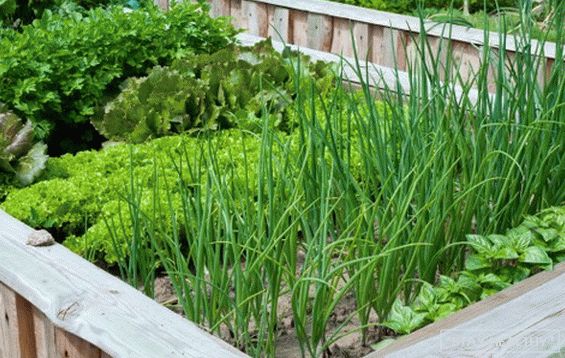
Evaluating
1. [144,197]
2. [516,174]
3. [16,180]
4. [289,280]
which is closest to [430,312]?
[289,280]

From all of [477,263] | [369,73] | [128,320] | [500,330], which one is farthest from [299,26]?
[500,330]

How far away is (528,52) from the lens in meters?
3.23

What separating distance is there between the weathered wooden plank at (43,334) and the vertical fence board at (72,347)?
0.12 feet

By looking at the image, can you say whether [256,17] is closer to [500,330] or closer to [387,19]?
[387,19]

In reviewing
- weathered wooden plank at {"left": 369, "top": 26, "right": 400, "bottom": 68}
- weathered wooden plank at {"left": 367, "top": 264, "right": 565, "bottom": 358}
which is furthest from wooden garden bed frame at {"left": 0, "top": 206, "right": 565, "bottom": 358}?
weathered wooden plank at {"left": 369, "top": 26, "right": 400, "bottom": 68}

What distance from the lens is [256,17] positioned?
7043mm

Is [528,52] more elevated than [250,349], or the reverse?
[528,52]

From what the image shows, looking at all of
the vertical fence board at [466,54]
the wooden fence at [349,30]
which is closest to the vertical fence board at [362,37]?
the wooden fence at [349,30]

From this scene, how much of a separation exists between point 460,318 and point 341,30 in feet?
13.7

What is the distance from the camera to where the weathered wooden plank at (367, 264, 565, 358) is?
2.22 m

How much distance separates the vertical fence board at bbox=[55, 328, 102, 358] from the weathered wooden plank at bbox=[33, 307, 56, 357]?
0.04 metres

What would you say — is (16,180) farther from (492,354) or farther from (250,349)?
(492,354)

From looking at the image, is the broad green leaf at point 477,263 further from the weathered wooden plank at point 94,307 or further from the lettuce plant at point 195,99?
the lettuce plant at point 195,99

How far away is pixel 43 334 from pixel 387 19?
146 inches
